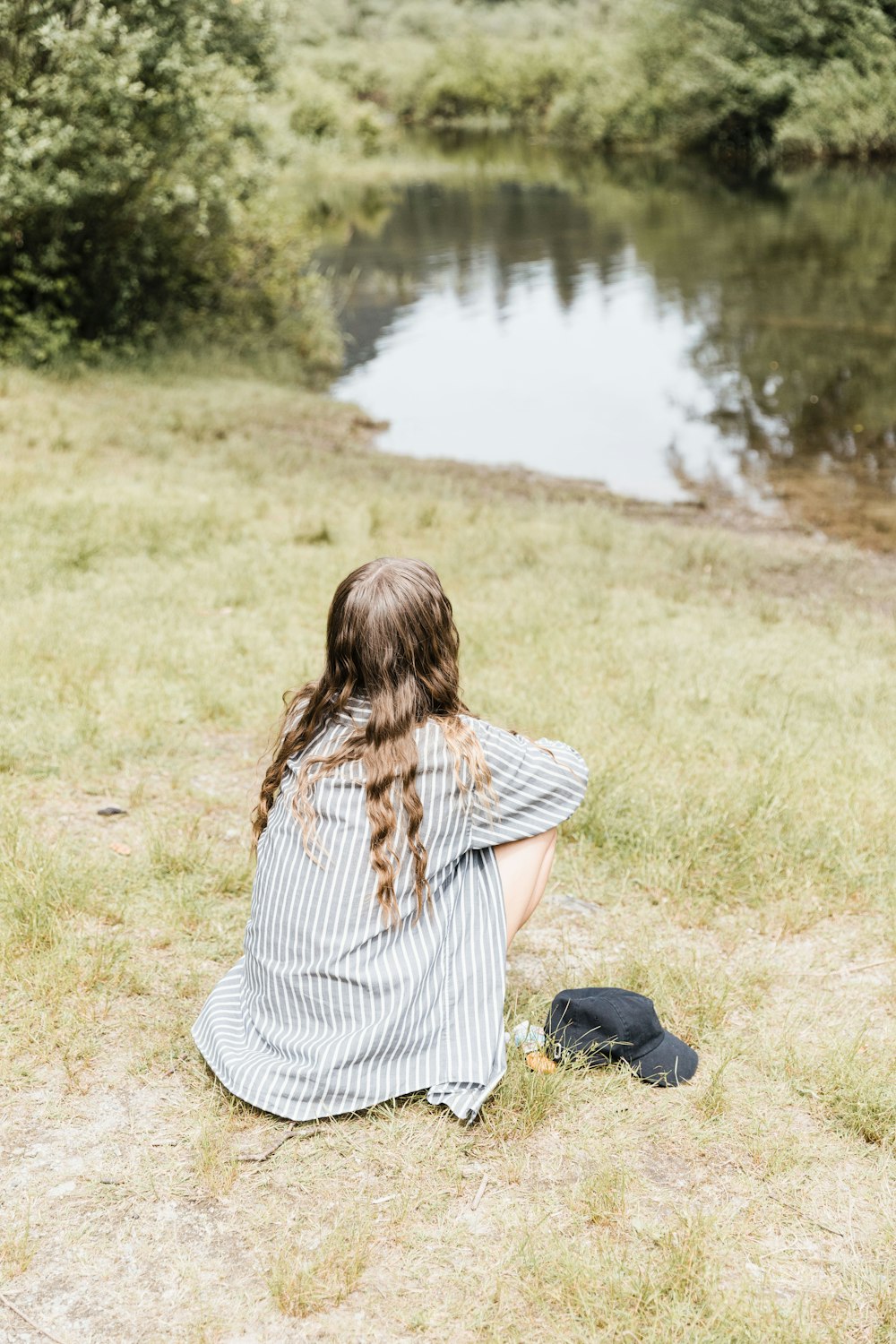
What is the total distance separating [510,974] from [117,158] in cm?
1250

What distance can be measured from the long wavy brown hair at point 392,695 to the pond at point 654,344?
9.48 m

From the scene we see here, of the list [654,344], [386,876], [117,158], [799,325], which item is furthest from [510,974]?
[799,325]

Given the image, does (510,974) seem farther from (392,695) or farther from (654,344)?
(654,344)

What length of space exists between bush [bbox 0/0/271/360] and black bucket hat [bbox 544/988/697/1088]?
11.9m

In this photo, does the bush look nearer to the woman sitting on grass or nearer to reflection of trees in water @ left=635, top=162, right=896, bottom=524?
reflection of trees in water @ left=635, top=162, right=896, bottom=524

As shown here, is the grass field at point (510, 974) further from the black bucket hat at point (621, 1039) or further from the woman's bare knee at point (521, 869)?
the woman's bare knee at point (521, 869)

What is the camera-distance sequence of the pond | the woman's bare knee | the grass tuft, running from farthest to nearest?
the pond, the woman's bare knee, the grass tuft

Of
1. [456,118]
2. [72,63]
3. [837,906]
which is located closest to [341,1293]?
[837,906]

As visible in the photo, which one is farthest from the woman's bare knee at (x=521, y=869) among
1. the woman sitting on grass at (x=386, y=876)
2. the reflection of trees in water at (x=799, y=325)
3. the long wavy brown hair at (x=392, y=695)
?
the reflection of trees in water at (x=799, y=325)

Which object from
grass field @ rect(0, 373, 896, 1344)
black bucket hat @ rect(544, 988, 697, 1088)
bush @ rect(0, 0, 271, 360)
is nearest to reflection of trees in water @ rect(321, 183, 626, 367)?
bush @ rect(0, 0, 271, 360)

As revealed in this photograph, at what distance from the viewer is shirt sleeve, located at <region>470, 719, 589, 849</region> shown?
3020mm

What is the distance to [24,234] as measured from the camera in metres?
14.6

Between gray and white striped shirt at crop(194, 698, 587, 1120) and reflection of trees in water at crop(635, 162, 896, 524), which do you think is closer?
gray and white striped shirt at crop(194, 698, 587, 1120)

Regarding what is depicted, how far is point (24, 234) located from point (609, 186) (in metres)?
31.0
